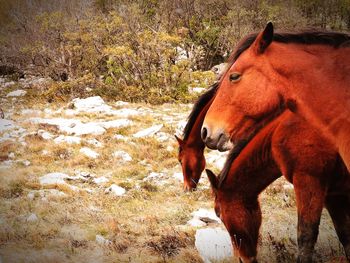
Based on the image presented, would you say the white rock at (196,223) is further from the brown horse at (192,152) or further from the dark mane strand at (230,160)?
the dark mane strand at (230,160)

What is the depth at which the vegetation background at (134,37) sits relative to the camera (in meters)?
16.6

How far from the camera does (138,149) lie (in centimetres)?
898

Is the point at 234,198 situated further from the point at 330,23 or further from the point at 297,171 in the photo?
the point at 330,23

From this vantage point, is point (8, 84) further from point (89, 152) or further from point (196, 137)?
point (196, 137)

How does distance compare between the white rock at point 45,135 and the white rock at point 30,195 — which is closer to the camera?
the white rock at point 30,195

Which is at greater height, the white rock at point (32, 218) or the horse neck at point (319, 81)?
the horse neck at point (319, 81)

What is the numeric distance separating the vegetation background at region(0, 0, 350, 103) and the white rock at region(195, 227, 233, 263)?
35.7ft

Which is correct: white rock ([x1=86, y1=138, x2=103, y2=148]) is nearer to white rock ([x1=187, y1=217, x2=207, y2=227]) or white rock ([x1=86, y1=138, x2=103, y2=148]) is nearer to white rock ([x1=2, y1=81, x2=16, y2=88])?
white rock ([x1=187, y1=217, x2=207, y2=227])

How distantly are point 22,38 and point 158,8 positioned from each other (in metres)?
7.61

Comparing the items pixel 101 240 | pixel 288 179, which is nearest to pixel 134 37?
pixel 101 240

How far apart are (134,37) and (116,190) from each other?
1204 centimetres

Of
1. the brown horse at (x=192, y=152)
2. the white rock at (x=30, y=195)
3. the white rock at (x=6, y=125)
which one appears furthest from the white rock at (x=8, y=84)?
the brown horse at (x=192, y=152)

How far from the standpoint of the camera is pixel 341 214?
365 cm

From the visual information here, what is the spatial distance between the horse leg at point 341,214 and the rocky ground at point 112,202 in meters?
0.19
